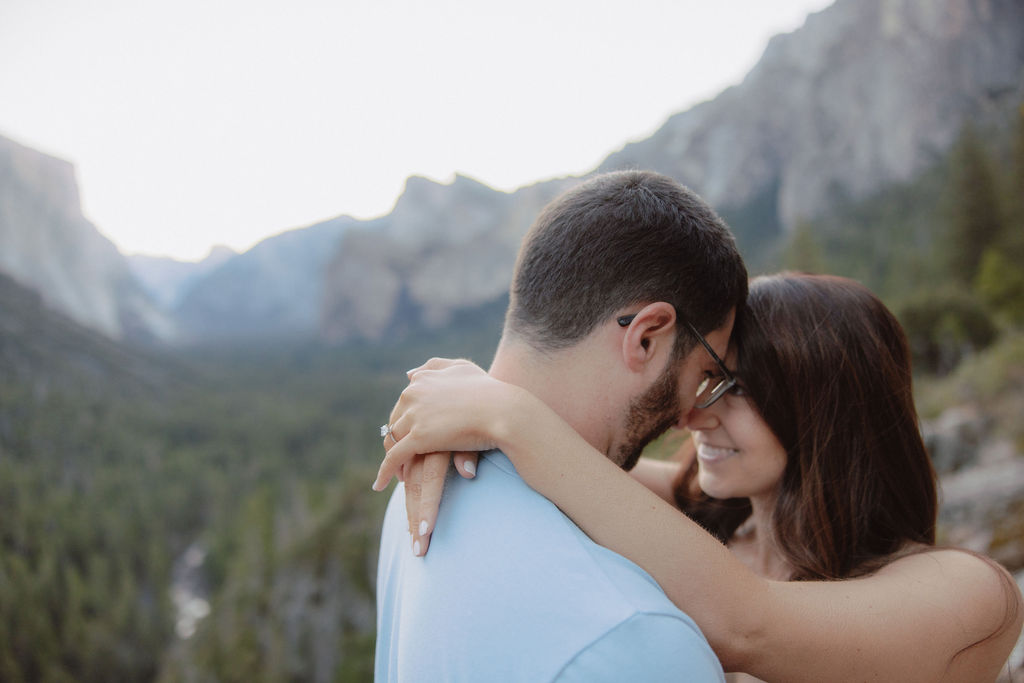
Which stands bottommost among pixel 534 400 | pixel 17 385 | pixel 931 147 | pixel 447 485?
pixel 17 385

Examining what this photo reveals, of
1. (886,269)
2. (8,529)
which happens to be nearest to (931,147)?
(886,269)

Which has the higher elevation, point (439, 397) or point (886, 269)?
point (439, 397)

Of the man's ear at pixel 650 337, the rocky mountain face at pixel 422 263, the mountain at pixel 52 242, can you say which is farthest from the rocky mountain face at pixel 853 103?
the mountain at pixel 52 242

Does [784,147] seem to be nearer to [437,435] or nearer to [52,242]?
[437,435]

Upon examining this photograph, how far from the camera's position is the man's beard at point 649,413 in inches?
71.5

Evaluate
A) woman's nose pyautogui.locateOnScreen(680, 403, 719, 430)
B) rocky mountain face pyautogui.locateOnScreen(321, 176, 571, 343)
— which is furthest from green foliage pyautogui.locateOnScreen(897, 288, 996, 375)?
rocky mountain face pyautogui.locateOnScreen(321, 176, 571, 343)

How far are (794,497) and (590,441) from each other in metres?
1.12

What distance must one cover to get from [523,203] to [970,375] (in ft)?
350

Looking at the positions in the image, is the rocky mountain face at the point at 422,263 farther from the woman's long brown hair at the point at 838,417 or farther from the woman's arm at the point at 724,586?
the woman's arm at the point at 724,586

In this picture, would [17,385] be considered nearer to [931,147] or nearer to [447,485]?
[447,485]

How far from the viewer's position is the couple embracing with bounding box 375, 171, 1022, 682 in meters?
1.25

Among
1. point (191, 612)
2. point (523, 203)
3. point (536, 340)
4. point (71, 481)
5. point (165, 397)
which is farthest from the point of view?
point (523, 203)

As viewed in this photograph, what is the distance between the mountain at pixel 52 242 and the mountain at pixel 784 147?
143 feet

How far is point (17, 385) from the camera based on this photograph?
53.4 metres
